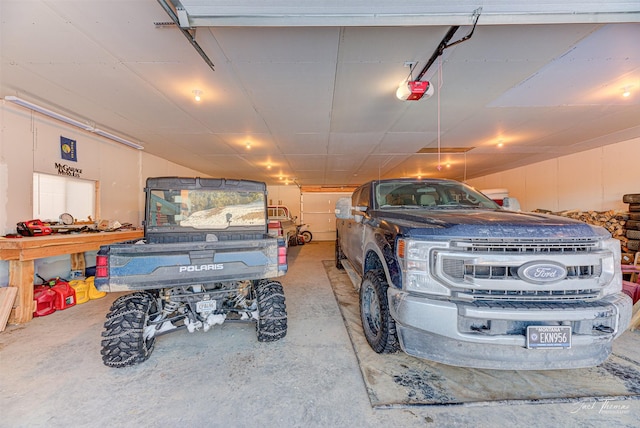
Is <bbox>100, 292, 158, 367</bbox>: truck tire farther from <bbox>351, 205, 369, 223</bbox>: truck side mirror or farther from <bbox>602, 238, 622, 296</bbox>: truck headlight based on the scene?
<bbox>602, 238, 622, 296</bbox>: truck headlight

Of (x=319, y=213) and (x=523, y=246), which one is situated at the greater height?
(x=319, y=213)

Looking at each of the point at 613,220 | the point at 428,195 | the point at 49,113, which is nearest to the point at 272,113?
the point at 428,195

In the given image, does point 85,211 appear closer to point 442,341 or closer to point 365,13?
point 365,13

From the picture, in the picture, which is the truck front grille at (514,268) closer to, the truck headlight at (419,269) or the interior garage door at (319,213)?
the truck headlight at (419,269)

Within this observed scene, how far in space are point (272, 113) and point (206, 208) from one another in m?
2.12

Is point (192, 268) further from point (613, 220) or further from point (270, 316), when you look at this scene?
point (613, 220)

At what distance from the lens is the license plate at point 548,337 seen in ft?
5.29

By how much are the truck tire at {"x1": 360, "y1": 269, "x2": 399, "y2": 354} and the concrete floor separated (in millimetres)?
301

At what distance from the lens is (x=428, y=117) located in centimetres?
441

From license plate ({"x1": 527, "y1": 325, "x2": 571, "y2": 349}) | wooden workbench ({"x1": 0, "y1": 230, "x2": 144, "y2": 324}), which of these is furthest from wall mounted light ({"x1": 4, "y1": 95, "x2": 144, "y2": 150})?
license plate ({"x1": 527, "y1": 325, "x2": 571, "y2": 349})

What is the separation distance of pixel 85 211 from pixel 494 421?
748cm

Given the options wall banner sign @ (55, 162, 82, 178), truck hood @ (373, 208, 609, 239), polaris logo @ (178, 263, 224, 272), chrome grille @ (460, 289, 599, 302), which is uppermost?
wall banner sign @ (55, 162, 82, 178)

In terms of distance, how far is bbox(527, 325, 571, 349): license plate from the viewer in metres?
1.61

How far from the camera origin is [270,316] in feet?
8.79
